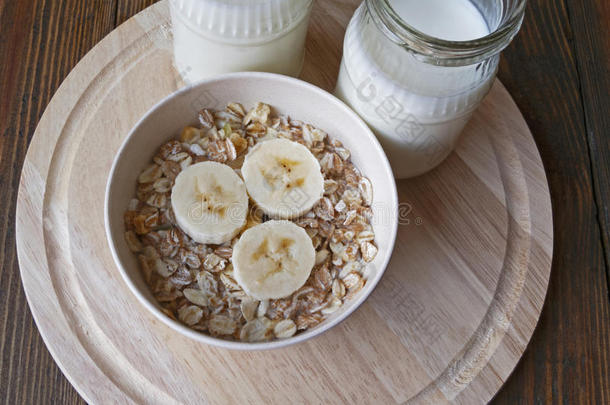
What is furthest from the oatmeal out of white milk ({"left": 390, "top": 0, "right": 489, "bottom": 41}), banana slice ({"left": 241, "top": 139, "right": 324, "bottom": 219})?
white milk ({"left": 390, "top": 0, "right": 489, "bottom": 41})

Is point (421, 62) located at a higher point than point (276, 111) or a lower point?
higher

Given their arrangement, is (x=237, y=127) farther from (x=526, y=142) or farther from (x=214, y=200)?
(x=526, y=142)

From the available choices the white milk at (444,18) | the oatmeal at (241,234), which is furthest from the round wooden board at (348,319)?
the white milk at (444,18)

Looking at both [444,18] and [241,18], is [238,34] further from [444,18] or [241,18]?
[444,18]

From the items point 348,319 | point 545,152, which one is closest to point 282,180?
point 348,319

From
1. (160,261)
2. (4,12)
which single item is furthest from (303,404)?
(4,12)

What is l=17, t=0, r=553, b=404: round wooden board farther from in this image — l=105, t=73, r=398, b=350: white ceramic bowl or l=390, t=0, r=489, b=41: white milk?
l=390, t=0, r=489, b=41: white milk

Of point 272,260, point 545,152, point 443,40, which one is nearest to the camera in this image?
point 443,40
